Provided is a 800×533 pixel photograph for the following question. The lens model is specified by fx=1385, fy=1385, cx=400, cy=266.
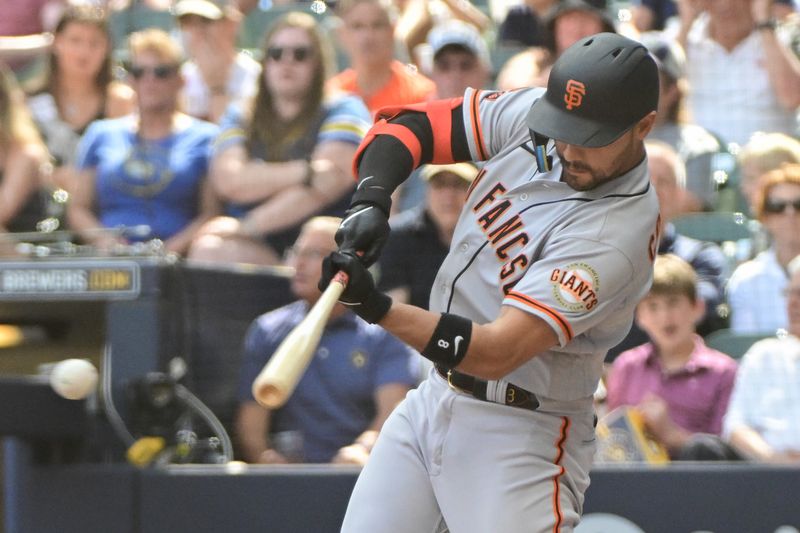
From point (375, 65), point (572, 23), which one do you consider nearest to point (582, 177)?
point (572, 23)

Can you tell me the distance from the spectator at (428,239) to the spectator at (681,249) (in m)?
0.68

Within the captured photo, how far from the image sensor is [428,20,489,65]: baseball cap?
580 centimetres

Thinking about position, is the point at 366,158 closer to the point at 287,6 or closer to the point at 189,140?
the point at 189,140

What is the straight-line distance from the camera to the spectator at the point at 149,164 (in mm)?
5383

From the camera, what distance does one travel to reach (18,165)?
5.63m

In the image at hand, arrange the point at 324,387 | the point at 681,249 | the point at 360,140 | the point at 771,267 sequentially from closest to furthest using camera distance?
the point at 324,387
the point at 771,267
the point at 681,249
the point at 360,140

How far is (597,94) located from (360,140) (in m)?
2.52

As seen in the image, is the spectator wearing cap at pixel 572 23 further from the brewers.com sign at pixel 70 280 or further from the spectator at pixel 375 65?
the brewers.com sign at pixel 70 280

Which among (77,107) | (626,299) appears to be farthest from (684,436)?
(77,107)

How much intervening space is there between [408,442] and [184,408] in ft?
5.58

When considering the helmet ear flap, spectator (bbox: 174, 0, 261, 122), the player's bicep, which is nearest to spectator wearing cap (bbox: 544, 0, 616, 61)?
spectator (bbox: 174, 0, 261, 122)

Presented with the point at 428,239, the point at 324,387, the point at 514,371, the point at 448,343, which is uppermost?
the point at 448,343

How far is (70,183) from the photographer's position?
18.6 ft

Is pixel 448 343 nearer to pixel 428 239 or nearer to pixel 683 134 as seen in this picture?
pixel 428 239
